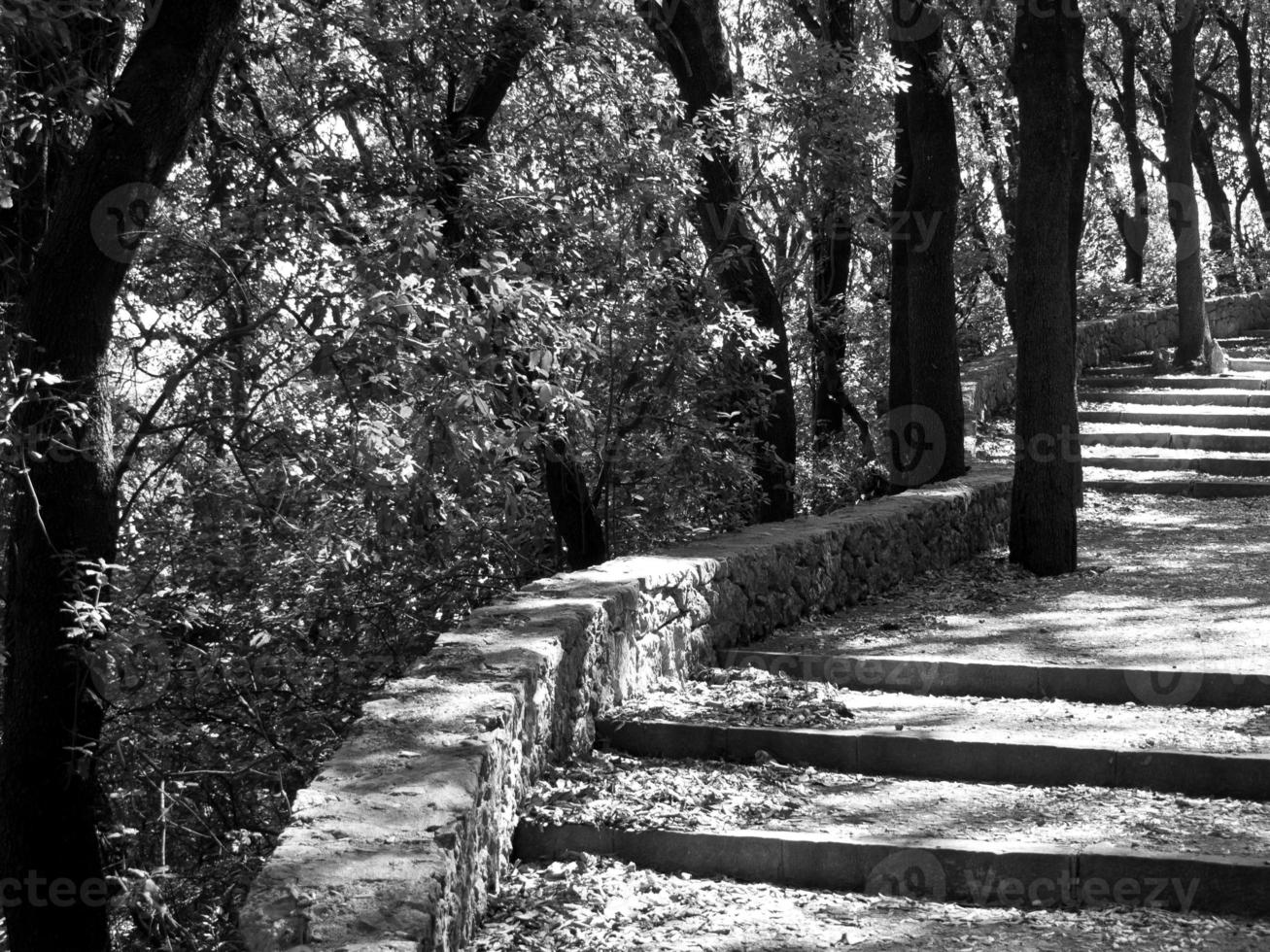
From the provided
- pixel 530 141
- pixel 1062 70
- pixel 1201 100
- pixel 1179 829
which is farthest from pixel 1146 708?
pixel 1201 100

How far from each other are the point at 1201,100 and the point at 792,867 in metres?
28.6

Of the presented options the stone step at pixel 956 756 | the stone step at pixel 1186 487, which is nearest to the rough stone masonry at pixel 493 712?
the stone step at pixel 956 756

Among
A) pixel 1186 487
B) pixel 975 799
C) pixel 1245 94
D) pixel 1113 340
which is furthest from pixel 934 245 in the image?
pixel 1245 94

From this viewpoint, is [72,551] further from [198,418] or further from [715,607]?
[715,607]

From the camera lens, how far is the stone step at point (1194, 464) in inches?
531

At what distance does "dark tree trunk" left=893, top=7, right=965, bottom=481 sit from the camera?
11.1 metres

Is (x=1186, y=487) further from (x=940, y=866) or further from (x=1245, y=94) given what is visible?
(x=1245, y=94)

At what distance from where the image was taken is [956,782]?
5.36 meters

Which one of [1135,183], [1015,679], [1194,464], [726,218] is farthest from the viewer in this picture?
[1135,183]

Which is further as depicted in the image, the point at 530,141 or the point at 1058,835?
the point at 530,141

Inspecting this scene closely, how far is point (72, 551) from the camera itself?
19.6 ft

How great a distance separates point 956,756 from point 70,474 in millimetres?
4093

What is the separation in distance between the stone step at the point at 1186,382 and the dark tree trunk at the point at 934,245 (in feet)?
20.8

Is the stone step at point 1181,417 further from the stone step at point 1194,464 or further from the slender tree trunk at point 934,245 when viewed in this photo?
the slender tree trunk at point 934,245
